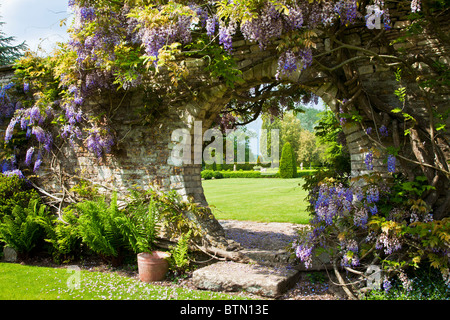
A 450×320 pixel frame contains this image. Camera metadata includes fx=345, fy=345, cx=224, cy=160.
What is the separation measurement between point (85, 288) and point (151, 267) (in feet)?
2.57

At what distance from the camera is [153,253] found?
4.53 m

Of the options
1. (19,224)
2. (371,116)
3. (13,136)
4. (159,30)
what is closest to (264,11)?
(159,30)

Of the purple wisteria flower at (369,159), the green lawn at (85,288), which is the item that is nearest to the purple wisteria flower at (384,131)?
the purple wisteria flower at (369,159)

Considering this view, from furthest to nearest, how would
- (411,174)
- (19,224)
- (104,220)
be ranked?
(19,224), (104,220), (411,174)

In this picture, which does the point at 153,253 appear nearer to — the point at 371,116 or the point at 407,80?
the point at 371,116

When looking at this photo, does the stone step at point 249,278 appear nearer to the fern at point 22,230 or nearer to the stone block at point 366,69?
the stone block at point 366,69

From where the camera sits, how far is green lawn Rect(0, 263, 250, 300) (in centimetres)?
374

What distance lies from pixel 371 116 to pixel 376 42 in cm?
92

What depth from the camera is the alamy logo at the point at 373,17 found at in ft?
12.4

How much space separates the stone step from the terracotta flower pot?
1.66 ft

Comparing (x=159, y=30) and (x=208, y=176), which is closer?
(x=159, y=30)

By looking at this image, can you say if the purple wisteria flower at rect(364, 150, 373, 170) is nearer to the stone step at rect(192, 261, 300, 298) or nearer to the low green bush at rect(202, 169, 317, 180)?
the stone step at rect(192, 261, 300, 298)

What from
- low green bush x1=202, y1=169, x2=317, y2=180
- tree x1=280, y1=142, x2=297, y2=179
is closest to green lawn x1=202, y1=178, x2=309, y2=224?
tree x1=280, y1=142, x2=297, y2=179

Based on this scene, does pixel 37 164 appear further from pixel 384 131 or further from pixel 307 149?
pixel 307 149
